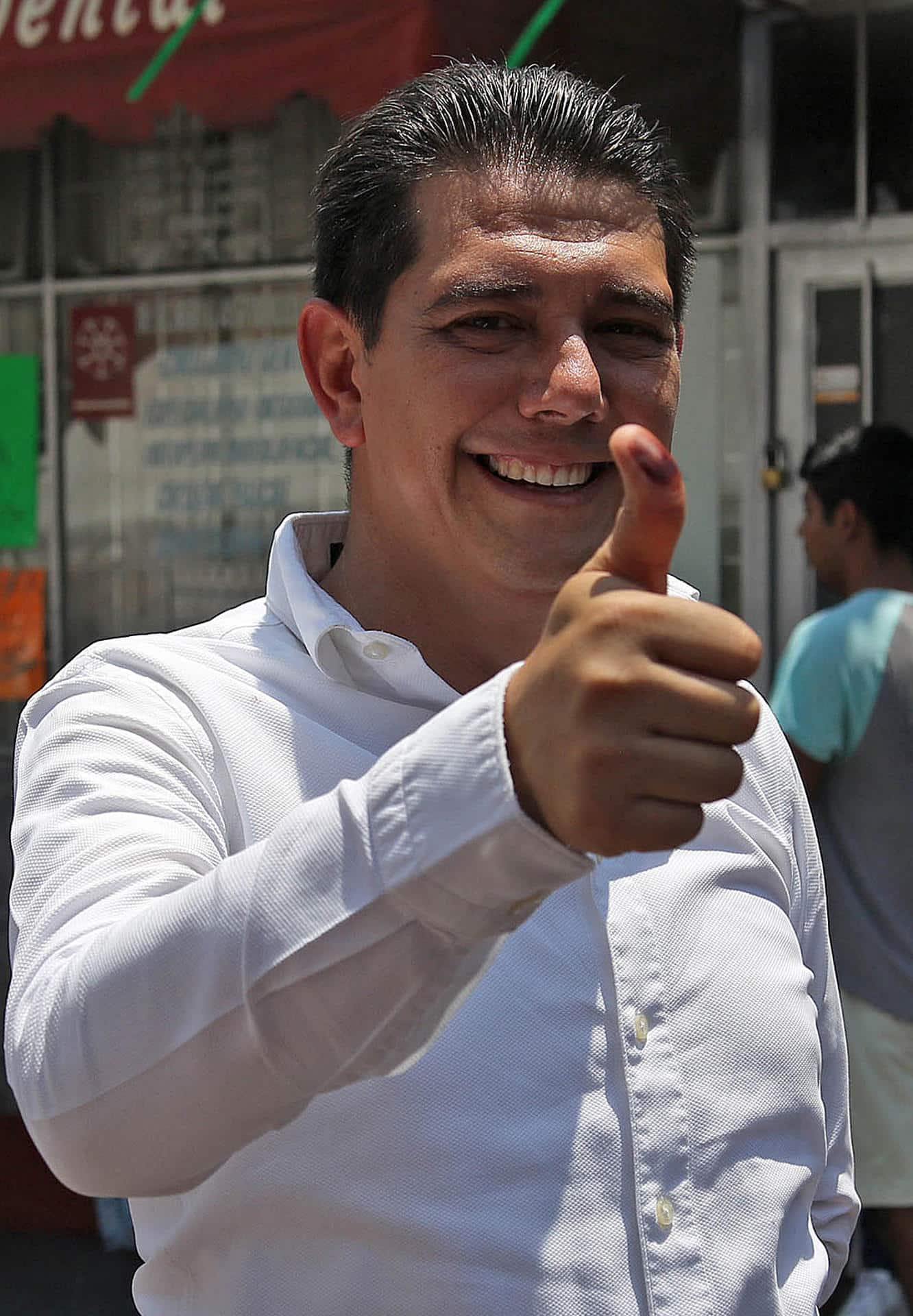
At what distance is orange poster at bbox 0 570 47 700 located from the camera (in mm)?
5539

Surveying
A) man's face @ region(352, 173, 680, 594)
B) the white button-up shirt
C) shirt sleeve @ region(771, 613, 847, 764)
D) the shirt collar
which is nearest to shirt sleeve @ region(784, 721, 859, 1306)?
the white button-up shirt

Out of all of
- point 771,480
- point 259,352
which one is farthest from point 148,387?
point 771,480

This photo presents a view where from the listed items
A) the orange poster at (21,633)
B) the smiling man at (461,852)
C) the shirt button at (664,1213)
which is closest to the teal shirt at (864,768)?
the smiling man at (461,852)

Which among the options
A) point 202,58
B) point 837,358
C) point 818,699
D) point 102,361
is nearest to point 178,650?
point 818,699

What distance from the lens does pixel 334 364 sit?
6.28 feet

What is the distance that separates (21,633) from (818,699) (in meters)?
2.92

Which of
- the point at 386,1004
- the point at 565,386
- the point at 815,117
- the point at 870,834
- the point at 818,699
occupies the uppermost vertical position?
the point at 815,117

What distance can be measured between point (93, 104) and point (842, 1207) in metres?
3.73

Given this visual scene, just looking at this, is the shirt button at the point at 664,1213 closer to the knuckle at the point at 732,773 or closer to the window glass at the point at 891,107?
the knuckle at the point at 732,773

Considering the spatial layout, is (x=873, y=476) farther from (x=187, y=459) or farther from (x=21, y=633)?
(x=21, y=633)

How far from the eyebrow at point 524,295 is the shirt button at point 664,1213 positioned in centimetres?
86

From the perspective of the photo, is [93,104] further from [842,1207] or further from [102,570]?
[842,1207]

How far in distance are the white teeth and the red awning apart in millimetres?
2756

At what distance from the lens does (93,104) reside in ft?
15.2
